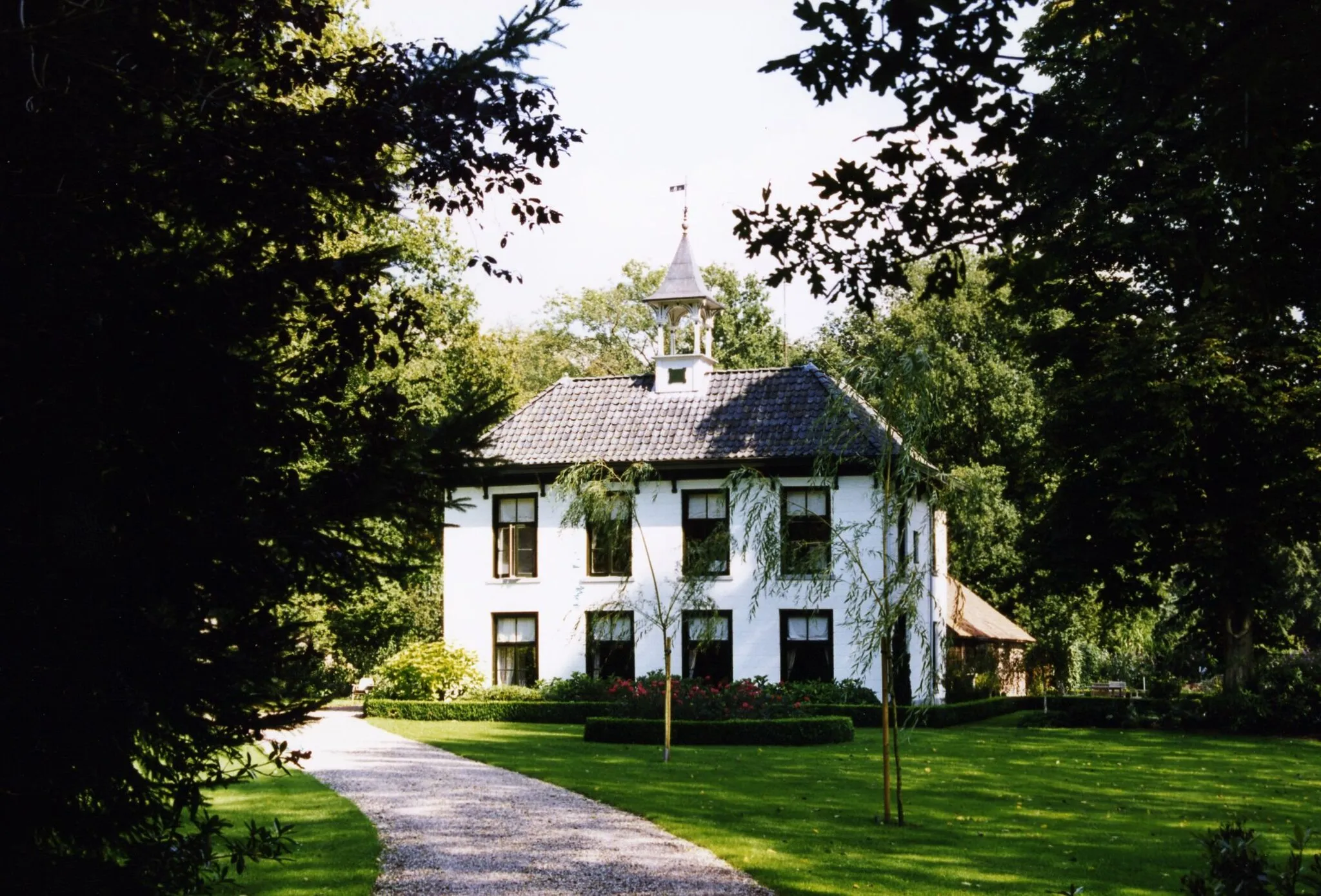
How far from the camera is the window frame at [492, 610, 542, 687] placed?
98.6 feet

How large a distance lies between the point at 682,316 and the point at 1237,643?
1449 cm

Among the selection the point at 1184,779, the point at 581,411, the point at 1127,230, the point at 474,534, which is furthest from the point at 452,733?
the point at 1127,230

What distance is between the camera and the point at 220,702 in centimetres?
502

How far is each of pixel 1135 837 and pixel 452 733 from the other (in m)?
14.3

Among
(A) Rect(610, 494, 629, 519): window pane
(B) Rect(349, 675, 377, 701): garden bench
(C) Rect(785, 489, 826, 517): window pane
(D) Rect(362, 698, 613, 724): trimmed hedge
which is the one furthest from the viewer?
(B) Rect(349, 675, 377, 701): garden bench

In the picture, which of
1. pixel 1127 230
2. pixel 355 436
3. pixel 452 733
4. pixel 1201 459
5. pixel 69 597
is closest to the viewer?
pixel 69 597

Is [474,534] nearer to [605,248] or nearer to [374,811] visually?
[374,811]

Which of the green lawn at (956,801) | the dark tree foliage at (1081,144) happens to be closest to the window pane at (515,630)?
the green lawn at (956,801)

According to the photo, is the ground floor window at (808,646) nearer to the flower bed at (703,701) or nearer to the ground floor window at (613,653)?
the flower bed at (703,701)

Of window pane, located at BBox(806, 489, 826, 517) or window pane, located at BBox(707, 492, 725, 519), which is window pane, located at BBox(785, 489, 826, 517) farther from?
window pane, located at BBox(707, 492, 725, 519)

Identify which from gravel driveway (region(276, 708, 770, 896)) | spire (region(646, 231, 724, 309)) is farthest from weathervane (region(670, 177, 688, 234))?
gravel driveway (region(276, 708, 770, 896))

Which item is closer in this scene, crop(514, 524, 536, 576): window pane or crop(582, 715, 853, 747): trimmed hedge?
crop(582, 715, 853, 747): trimmed hedge

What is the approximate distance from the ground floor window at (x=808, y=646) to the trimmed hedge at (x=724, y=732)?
6.34 metres

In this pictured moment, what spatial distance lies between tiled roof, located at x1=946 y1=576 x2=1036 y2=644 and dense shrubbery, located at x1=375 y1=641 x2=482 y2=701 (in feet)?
39.5
